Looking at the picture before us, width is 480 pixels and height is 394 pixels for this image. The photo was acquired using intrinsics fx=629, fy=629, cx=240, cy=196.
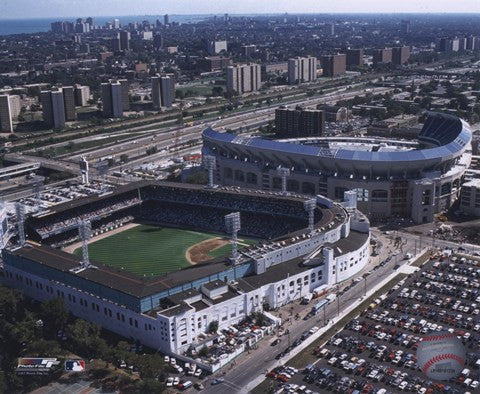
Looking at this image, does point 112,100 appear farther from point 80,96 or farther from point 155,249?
point 155,249

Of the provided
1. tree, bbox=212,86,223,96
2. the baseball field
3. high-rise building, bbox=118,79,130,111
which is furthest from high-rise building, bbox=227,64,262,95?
the baseball field

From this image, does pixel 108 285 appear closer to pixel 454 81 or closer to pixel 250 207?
pixel 250 207

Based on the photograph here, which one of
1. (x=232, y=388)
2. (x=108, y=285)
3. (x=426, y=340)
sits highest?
(x=426, y=340)

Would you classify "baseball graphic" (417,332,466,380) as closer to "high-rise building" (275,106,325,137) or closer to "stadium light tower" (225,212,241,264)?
"stadium light tower" (225,212,241,264)

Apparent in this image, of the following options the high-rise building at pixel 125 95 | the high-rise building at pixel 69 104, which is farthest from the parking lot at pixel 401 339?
the high-rise building at pixel 125 95

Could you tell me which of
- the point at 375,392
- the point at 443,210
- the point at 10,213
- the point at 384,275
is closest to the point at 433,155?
the point at 443,210

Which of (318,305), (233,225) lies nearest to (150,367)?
(318,305)

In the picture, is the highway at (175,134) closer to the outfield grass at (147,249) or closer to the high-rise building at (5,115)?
the high-rise building at (5,115)
